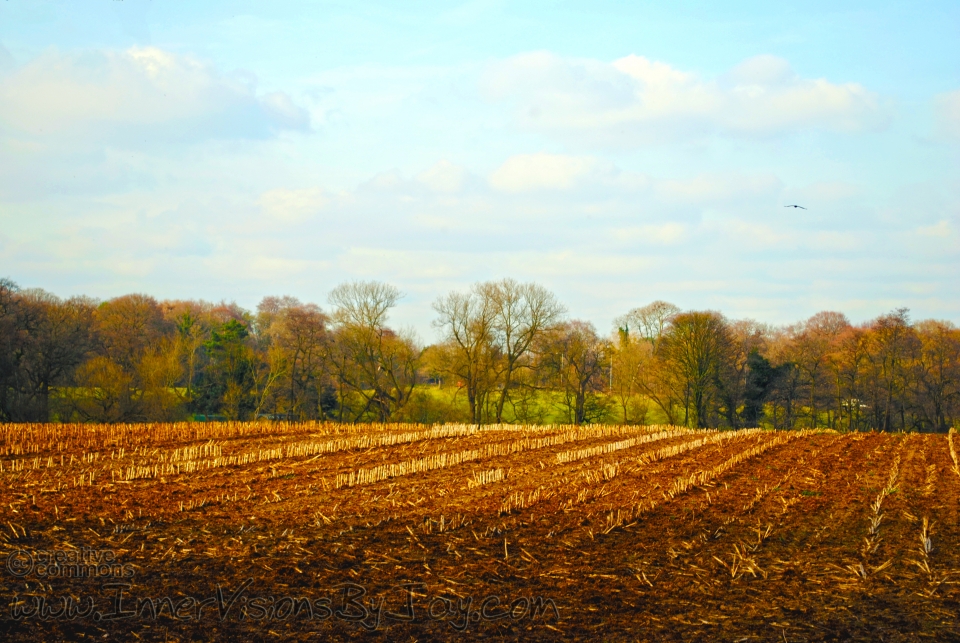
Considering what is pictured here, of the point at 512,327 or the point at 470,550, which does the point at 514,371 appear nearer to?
Result: the point at 512,327

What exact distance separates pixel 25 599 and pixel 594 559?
25.9 feet

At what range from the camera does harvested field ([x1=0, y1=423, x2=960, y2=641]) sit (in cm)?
884

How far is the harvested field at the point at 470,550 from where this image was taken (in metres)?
8.84

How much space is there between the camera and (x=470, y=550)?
12.1 m

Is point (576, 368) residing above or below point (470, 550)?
above

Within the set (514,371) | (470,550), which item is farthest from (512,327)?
(470,550)

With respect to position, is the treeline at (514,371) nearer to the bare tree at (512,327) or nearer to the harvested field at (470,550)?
the bare tree at (512,327)

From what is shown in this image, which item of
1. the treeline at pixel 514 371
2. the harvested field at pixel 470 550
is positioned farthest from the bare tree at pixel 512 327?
the harvested field at pixel 470 550

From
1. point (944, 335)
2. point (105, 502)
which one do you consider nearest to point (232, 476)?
point (105, 502)

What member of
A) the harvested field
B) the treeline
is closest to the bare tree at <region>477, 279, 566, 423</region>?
the treeline

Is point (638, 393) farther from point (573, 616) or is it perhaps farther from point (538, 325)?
point (573, 616)

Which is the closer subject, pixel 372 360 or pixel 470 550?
pixel 470 550

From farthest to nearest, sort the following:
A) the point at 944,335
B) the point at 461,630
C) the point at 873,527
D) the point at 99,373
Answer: the point at 944,335 < the point at 99,373 < the point at 873,527 < the point at 461,630

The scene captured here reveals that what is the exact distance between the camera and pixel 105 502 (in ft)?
51.3
